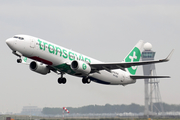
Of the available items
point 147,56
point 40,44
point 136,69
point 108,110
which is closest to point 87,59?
point 40,44

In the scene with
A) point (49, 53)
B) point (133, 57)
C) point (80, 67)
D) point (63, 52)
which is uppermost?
point (133, 57)

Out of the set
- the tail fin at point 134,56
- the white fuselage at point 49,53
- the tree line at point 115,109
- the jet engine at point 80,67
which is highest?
the tail fin at point 134,56

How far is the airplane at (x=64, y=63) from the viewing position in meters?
43.5

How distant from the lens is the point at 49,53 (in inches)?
1772

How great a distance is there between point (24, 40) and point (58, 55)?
5.12m

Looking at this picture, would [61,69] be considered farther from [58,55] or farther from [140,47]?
[140,47]

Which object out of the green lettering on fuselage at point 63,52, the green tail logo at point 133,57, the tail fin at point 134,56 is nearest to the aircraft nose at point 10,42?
the green lettering on fuselage at point 63,52

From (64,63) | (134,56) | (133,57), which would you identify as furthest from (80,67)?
(134,56)

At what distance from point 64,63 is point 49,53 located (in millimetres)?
2855

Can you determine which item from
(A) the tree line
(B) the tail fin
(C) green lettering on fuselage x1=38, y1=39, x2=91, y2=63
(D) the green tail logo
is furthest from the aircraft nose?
(A) the tree line

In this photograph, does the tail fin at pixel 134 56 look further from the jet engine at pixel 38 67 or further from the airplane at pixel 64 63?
the jet engine at pixel 38 67

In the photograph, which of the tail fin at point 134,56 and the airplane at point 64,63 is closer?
the airplane at point 64,63

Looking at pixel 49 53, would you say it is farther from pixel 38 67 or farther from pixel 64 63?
pixel 38 67

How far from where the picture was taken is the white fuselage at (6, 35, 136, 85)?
43.2 meters
